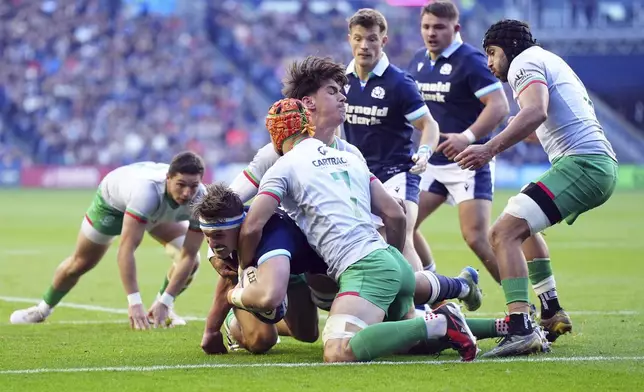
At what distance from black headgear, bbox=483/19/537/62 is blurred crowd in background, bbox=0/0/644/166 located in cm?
3145

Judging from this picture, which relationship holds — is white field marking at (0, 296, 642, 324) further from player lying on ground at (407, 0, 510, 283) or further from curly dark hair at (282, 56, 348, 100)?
curly dark hair at (282, 56, 348, 100)

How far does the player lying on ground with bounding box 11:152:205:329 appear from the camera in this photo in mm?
9711

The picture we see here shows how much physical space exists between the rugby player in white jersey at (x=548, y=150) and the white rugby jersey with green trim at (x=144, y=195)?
2958mm

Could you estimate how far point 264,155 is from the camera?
28.1 feet

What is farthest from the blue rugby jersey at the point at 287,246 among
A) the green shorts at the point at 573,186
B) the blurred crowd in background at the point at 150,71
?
the blurred crowd in background at the point at 150,71

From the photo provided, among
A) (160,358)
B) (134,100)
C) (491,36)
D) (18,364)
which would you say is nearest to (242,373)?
(160,358)

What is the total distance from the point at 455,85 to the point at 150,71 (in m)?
32.3

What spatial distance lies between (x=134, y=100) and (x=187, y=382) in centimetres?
3548

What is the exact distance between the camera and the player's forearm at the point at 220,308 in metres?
7.80

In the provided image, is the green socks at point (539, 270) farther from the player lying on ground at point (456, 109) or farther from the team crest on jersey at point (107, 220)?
the team crest on jersey at point (107, 220)

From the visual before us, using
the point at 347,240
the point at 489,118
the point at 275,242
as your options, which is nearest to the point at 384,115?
the point at 489,118

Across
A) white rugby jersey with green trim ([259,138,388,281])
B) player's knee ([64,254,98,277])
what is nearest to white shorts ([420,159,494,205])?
white rugby jersey with green trim ([259,138,388,281])

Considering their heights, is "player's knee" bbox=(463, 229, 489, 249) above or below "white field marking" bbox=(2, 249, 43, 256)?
above

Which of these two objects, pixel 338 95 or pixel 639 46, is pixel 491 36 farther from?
pixel 639 46
